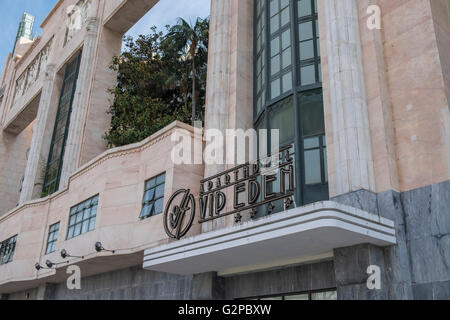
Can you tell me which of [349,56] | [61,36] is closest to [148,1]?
[61,36]

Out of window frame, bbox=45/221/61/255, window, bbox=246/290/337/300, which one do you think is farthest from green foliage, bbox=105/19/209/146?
window, bbox=246/290/337/300

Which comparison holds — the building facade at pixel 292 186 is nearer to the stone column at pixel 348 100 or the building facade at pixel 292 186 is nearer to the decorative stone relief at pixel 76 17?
the stone column at pixel 348 100

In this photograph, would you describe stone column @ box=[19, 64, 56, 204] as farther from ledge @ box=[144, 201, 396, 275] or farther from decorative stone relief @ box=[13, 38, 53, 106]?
ledge @ box=[144, 201, 396, 275]

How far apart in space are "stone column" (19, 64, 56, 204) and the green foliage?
23.8ft

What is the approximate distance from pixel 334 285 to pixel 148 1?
23379 millimetres

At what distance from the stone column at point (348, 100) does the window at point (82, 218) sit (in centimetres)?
1148

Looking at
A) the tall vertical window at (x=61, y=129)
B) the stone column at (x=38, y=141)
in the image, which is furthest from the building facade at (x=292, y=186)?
the stone column at (x=38, y=141)

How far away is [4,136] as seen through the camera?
149ft

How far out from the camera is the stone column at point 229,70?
683 inches

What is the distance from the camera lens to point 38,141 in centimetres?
3312

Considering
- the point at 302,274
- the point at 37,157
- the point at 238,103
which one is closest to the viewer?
the point at 302,274

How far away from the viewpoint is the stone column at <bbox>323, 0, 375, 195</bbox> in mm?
11789

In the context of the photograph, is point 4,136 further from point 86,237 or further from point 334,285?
point 334,285
